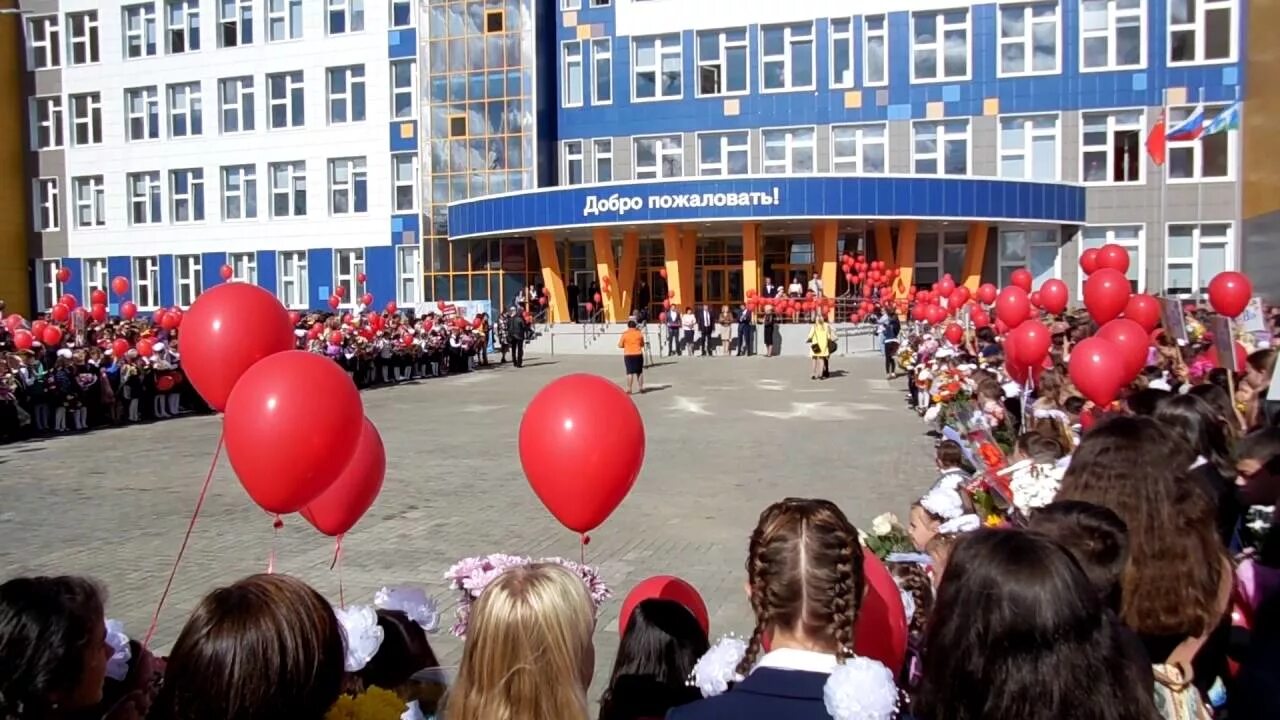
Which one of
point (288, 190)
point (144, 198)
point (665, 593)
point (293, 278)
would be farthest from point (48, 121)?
point (665, 593)

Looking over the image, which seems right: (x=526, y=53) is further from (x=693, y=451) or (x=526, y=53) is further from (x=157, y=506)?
(x=157, y=506)

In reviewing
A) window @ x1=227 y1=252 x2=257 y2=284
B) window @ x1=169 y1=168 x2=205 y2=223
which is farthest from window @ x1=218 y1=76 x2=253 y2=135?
window @ x1=227 y1=252 x2=257 y2=284

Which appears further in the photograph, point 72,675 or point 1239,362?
point 1239,362

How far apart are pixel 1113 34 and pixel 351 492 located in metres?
36.6

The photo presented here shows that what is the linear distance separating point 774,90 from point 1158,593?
36.2 metres

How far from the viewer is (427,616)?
328 centimetres

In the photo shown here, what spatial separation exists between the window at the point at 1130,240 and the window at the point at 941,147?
16.1ft

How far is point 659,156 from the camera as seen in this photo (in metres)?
39.0

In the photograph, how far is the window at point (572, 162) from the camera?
40.1 meters

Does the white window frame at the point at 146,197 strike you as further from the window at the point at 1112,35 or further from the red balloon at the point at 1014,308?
the red balloon at the point at 1014,308

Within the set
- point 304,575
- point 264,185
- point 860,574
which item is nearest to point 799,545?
point 860,574

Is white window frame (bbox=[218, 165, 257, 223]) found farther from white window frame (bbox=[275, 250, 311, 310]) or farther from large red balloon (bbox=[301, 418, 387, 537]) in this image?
large red balloon (bbox=[301, 418, 387, 537])

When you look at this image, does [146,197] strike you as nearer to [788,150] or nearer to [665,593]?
[788,150]

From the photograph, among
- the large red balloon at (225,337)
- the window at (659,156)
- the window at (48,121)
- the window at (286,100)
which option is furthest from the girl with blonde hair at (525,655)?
the window at (48,121)
